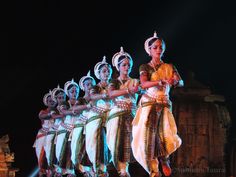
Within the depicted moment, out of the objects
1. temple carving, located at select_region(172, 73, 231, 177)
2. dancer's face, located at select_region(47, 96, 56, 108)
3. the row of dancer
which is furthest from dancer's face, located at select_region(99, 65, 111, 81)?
temple carving, located at select_region(172, 73, 231, 177)

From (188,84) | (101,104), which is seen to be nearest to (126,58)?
(101,104)

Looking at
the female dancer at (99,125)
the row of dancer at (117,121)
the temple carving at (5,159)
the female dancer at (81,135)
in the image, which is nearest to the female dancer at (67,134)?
the row of dancer at (117,121)

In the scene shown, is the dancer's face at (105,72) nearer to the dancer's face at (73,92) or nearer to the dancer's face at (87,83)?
the dancer's face at (87,83)

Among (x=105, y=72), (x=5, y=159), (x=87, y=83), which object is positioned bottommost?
(x=5, y=159)

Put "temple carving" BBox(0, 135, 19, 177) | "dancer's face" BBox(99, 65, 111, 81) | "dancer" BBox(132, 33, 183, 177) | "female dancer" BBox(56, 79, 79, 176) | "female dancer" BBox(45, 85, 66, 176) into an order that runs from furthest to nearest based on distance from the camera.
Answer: "temple carving" BBox(0, 135, 19, 177) < "female dancer" BBox(45, 85, 66, 176) < "female dancer" BBox(56, 79, 79, 176) < "dancer's face" BBox(99, 65, 111, 81) < "dancer" BBox(132, 33, 183, 177)

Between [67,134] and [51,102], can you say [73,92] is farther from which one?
[51,102]

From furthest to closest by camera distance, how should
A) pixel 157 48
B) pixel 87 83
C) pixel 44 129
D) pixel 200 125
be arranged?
pixel 200 125
pixel 44 129
pixel 87 83
pixel 157 48

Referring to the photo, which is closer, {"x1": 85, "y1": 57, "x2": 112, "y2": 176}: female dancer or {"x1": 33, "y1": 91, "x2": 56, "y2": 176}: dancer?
{"x1": 85, "y1": 57, "x2": 112, "y2": 176}: female dancer

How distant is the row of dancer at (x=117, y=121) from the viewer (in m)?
5.72

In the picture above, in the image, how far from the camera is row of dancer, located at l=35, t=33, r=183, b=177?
5.72 m

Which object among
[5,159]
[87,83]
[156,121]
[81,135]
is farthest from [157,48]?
[5,159]

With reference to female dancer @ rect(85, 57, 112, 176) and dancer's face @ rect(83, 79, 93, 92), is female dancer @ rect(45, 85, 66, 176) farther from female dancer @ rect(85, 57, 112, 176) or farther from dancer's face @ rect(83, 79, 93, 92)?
female dancer @ rect(85, 57, 112, 176)

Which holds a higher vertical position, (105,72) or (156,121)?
(105,72)

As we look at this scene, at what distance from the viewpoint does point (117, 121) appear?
672 centimetres
